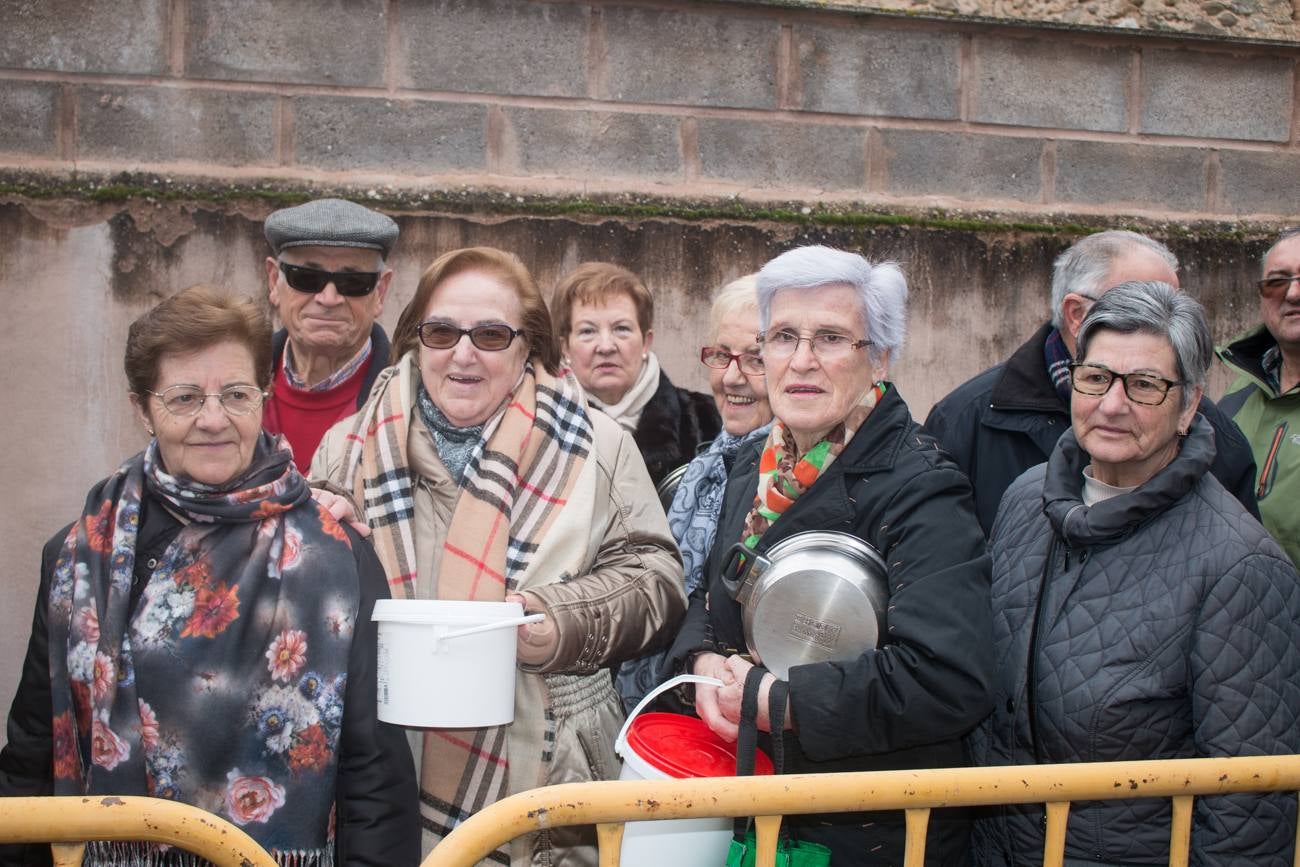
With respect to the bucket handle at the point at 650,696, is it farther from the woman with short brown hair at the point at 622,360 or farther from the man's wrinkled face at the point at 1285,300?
the man's wrinkled face at the point at 1285,300

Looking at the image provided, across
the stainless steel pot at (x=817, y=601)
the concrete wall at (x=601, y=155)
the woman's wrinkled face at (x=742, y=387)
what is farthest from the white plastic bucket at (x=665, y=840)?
the concrete wall at (x=601, y=155)

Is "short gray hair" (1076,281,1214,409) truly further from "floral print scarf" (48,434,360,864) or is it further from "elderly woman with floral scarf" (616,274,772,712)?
"floral print scarf" (48,434,360,864)

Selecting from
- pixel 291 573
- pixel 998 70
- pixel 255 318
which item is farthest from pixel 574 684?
pixel 998 70

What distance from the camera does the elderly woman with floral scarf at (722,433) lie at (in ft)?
11.3

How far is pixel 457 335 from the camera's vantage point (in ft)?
9.91

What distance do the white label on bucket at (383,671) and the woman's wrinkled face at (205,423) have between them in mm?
510

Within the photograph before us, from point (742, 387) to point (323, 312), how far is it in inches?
52.3

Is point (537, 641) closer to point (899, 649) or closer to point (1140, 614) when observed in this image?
point (899, 649)

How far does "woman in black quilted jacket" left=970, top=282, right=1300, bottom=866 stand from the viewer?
240 cm

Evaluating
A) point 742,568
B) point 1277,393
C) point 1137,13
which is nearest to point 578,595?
point 742,568

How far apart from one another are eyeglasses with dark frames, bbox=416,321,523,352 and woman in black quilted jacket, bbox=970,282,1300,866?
52.1 inches

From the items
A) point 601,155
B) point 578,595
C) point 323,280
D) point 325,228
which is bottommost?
point 578,595

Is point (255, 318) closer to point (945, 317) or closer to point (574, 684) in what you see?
point (574, 684)

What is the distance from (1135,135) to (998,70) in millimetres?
788
